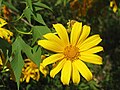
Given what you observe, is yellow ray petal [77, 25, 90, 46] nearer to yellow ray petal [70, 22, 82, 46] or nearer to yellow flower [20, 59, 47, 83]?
yellow ray petal [70, 22, 82, 46]

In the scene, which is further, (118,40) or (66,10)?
(118,40)

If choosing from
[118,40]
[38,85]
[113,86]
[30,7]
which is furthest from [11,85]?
[118,40]

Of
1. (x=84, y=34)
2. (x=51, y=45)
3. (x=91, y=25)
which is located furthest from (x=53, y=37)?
(x=91, y=25)

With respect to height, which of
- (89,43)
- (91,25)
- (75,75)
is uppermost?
(91,25)

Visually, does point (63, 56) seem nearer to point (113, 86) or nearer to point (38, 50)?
point (38, 50)

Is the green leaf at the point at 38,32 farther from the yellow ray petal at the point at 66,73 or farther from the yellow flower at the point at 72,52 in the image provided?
the yellow ray petal at the point at 66,73

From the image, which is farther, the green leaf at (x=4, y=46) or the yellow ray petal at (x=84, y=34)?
the yellow ray petal at (x=84, y=34)

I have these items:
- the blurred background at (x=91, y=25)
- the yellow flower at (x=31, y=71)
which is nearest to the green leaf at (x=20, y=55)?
the blurred background at (x=91, y=25)

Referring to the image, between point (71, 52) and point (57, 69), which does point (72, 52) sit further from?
point (57, 69)
